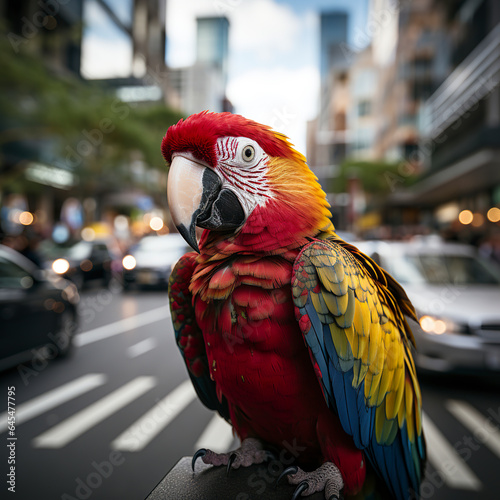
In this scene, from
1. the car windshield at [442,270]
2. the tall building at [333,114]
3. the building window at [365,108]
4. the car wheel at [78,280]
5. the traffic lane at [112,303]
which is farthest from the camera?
the tall building at [333,114]

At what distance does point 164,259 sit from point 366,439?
1068cm

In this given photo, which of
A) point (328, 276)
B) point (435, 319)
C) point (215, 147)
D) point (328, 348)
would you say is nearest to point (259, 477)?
point (328, 348)

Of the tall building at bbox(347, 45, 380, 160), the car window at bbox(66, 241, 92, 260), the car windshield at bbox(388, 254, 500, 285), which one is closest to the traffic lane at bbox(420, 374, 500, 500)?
the car windshield at bbox(388, 254, 500, 285)

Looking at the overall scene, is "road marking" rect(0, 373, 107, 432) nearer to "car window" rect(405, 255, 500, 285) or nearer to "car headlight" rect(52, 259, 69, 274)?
"car window" rect(405, 255, 500, 285)

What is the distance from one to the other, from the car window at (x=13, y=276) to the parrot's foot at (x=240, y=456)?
4.15 m

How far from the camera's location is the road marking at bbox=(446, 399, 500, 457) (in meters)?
3.22

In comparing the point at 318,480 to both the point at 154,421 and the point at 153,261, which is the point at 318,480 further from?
the point at 153,261

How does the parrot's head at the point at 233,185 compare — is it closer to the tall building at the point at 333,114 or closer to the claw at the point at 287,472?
the claw at the point at 287,472

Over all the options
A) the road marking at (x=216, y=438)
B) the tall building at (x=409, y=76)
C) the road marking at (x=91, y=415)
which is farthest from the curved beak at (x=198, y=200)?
the tall building at (x=409, y=76)

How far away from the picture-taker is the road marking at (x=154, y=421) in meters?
3.18

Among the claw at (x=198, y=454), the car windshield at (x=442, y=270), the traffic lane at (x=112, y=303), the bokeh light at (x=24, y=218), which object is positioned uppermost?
the bokeh light at (x=24, y=218)

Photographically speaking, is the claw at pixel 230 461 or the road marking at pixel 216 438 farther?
the road marking at pixel 216 438

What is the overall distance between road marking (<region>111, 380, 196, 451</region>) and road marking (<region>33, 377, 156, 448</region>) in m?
0.34

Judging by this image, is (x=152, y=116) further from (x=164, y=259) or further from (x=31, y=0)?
(x=164, y=259)
